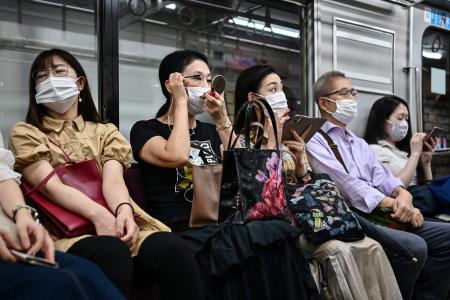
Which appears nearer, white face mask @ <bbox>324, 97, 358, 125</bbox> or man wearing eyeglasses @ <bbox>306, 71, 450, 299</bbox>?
man wearing eyeglasses @ <bbox>306, 71, 450, 299</bbox>

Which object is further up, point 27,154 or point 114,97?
point 114,97

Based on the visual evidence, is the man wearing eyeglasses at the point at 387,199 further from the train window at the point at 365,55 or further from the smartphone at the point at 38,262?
the smartphone at the point at 38,262

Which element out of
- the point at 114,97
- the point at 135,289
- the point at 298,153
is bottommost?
the point at 135,289

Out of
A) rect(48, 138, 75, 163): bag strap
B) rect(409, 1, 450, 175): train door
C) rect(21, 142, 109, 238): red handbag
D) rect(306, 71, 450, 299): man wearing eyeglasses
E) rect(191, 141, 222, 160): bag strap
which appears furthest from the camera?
rect(409, 1, 450, 175): train door

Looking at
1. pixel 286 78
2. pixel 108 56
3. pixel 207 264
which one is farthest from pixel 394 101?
pixel 207 264

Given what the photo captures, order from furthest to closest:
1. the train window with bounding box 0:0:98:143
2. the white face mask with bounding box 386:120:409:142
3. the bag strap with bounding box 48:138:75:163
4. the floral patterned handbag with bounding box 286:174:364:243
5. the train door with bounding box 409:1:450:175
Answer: the train door with bounding box 409:1:450:175 → the white face mask with bounding box 386:120:409:142 → the train window with bounding box 0:0:98:143 → the floral patterned handbag with bounding box 286:174:364:243 → the bag strap with bounding box 48:138:75:163

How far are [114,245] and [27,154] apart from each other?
2.07 feet

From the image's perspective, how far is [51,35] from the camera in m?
3.01

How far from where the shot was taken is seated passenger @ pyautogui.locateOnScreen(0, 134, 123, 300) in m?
1.28

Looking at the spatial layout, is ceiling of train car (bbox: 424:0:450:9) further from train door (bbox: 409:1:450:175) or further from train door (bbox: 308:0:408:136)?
train door (bbox: 308:0:408:136)

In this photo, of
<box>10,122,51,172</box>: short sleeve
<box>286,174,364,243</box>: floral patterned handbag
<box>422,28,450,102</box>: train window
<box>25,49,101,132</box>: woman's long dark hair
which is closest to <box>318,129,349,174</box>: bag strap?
<box>286,174,364,243</box>: floral patterned handbag

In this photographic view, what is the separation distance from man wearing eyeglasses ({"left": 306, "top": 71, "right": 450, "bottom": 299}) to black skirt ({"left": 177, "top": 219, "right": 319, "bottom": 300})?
825mm

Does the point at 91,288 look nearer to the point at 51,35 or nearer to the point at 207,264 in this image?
the point at 207,264

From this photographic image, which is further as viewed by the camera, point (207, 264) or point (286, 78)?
point (286, 78)
